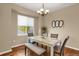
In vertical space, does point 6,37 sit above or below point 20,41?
above

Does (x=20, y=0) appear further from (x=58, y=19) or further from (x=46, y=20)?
(x=46, y=20)

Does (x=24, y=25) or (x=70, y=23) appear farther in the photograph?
(x=24, y=25)

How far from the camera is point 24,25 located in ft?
13.5

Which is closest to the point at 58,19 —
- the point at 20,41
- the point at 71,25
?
the point at 71,25

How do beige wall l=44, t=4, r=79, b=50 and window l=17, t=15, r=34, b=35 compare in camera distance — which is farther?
window l=17, t=15, r=34, b=35

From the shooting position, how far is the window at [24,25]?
387cm

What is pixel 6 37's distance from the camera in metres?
2.64

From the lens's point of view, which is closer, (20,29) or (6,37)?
(6,37)

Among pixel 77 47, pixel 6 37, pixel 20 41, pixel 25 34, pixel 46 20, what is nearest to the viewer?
pixel 6 37

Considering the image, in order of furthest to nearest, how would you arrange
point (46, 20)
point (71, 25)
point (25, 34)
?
point (46, 20)
point (25, 34)
point (71, 25)

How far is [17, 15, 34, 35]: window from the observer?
3.87 metres

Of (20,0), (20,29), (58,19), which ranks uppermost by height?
(58,19)

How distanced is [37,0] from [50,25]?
3793 millimetres

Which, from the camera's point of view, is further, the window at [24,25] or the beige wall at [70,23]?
the window at [24,25]
